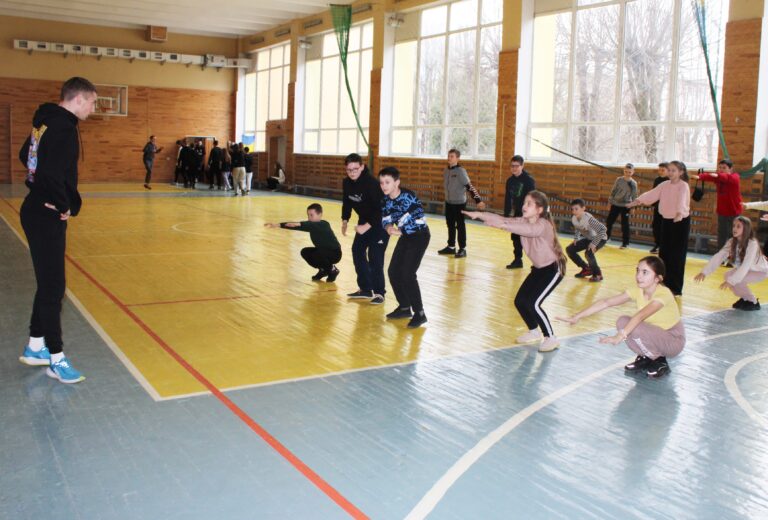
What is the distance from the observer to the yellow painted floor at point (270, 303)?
243 inches

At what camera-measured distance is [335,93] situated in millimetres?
28719

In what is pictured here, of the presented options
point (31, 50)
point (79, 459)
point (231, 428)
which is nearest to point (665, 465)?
point (231, 428)

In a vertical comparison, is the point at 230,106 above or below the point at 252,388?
Result: above

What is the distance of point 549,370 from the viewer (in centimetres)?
602

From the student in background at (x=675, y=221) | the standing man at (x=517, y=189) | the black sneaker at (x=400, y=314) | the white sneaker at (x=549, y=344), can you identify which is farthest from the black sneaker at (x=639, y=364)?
the standing man at (x=517, y=189)

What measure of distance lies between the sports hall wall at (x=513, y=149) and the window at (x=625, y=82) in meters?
0.62

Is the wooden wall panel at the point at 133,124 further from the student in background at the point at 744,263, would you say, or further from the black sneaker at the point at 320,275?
the student in background at the point at 744,263

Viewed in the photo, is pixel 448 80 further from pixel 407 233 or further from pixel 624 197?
pixel 407 233

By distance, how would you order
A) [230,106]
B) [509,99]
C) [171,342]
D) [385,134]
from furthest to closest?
[230,106], [385,134], [509,99], [171,342]

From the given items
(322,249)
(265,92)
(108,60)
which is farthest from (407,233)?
(108,60)

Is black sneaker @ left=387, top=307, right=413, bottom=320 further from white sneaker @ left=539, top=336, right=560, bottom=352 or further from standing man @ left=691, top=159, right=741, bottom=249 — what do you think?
standing man @ left=691, top=159, right=741, bottom=249

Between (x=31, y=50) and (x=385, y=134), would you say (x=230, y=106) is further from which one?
(x=385, y=134)

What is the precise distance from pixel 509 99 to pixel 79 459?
1728 centimetres

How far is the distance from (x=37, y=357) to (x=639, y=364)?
4.65m
